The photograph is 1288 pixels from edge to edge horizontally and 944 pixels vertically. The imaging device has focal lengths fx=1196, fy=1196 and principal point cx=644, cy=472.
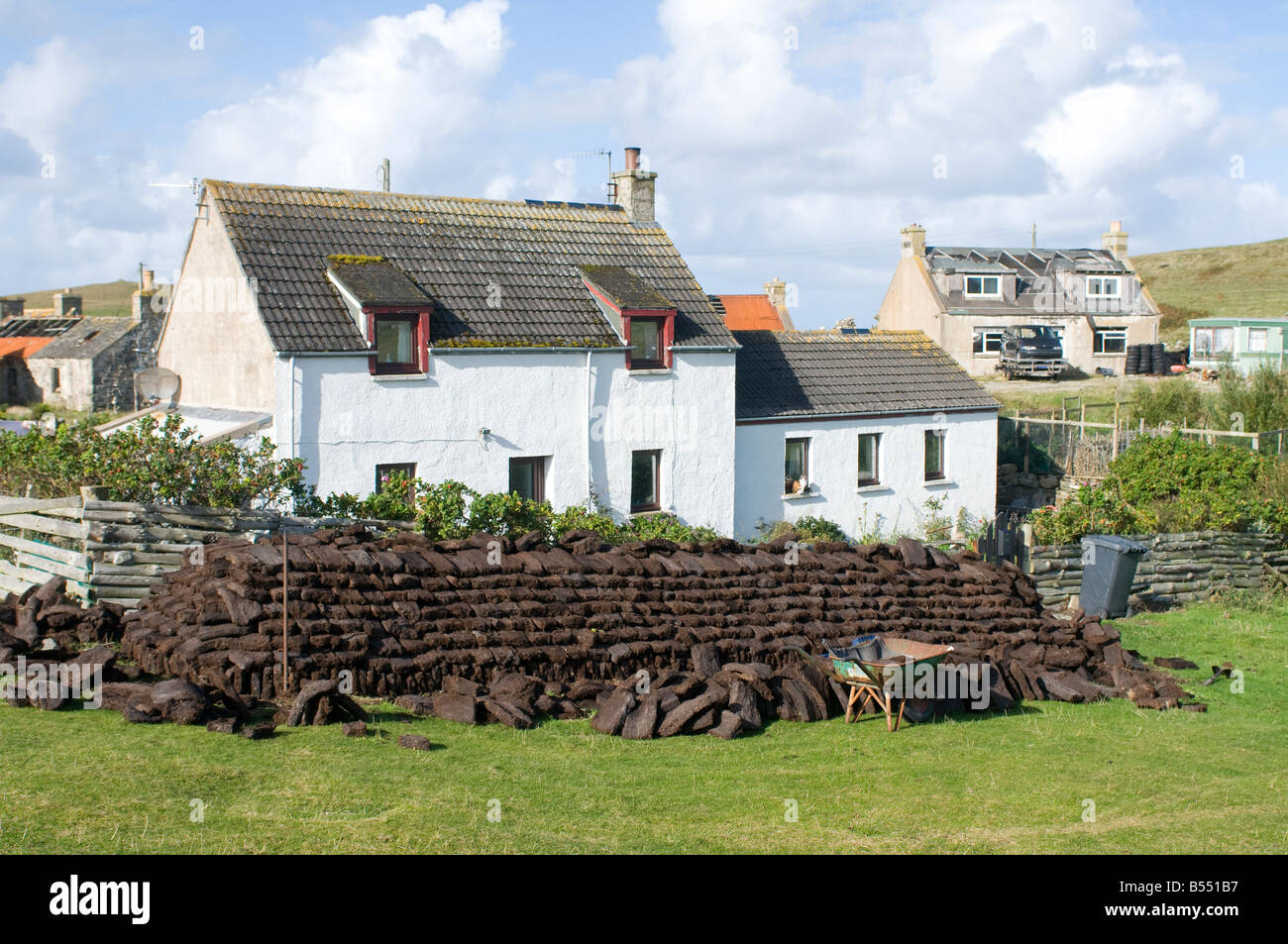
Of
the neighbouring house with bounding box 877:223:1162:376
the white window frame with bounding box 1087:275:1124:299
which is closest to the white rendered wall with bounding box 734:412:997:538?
the neighbouring house with bounding box 877:223:1162:376

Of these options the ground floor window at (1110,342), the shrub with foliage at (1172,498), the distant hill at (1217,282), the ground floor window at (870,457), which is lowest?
the shrub with foliage at (1172,498)

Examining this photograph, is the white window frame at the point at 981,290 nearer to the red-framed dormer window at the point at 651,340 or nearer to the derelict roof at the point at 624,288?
the derelict roof at the point at 624,288

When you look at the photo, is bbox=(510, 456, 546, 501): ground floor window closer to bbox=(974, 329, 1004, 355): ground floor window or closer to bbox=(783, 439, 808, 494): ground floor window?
bbox=(783, 439, 808, 494): ground floor window

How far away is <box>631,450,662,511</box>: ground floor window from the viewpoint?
86.0 feet

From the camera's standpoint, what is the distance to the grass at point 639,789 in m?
8.85

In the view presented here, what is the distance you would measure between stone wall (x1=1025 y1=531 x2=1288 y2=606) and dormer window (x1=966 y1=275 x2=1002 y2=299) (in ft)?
111

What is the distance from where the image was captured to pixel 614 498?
25531 millimetres

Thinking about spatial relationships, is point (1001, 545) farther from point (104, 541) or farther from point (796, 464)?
point (104, 541)

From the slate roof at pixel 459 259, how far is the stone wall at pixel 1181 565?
8.94m

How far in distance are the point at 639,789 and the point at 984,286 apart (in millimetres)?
49823

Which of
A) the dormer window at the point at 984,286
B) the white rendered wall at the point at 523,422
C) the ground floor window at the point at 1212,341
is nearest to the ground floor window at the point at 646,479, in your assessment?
the white rendered wall at the point at 523,422
